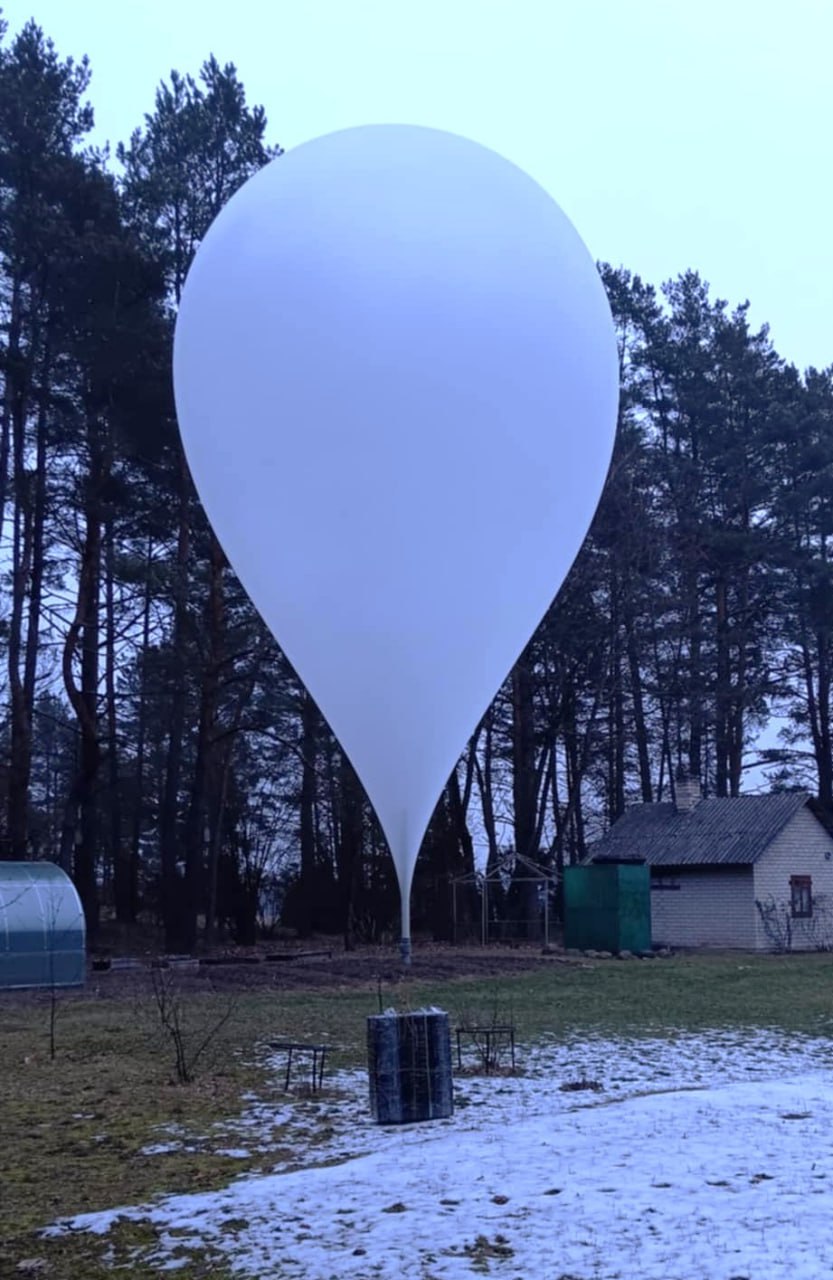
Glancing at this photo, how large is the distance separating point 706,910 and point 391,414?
Result: 24.5 meters

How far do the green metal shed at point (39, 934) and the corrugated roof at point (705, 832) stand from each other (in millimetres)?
14346

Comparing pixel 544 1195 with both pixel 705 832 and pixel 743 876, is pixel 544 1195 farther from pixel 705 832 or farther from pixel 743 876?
pixel 705 832

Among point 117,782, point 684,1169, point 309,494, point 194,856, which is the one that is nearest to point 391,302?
point 309,494

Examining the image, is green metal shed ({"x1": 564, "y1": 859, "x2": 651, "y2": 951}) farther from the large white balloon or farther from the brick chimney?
the large white balloon

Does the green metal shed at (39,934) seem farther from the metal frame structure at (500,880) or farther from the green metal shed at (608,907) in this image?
the metal frame structure at (500,880)

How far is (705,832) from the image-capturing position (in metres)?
30.9

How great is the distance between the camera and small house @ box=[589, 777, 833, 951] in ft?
96.2

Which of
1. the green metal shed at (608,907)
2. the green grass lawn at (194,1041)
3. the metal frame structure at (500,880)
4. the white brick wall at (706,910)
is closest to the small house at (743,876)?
the white brick wall at (706,910)

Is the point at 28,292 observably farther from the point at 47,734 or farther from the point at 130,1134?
the point at 130,1134

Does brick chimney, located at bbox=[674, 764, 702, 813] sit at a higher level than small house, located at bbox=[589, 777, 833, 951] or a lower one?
higher

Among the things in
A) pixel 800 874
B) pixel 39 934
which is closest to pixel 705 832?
pixel 800 874

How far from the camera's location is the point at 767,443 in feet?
142

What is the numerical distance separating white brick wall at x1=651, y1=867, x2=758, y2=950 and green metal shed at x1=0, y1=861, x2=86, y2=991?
48.0 feet

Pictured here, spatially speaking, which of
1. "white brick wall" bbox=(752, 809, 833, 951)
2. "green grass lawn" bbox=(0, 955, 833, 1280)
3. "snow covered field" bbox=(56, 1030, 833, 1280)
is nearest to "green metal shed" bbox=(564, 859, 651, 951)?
"green grass lawn" bbox=(0, 955, 833, 1280)
